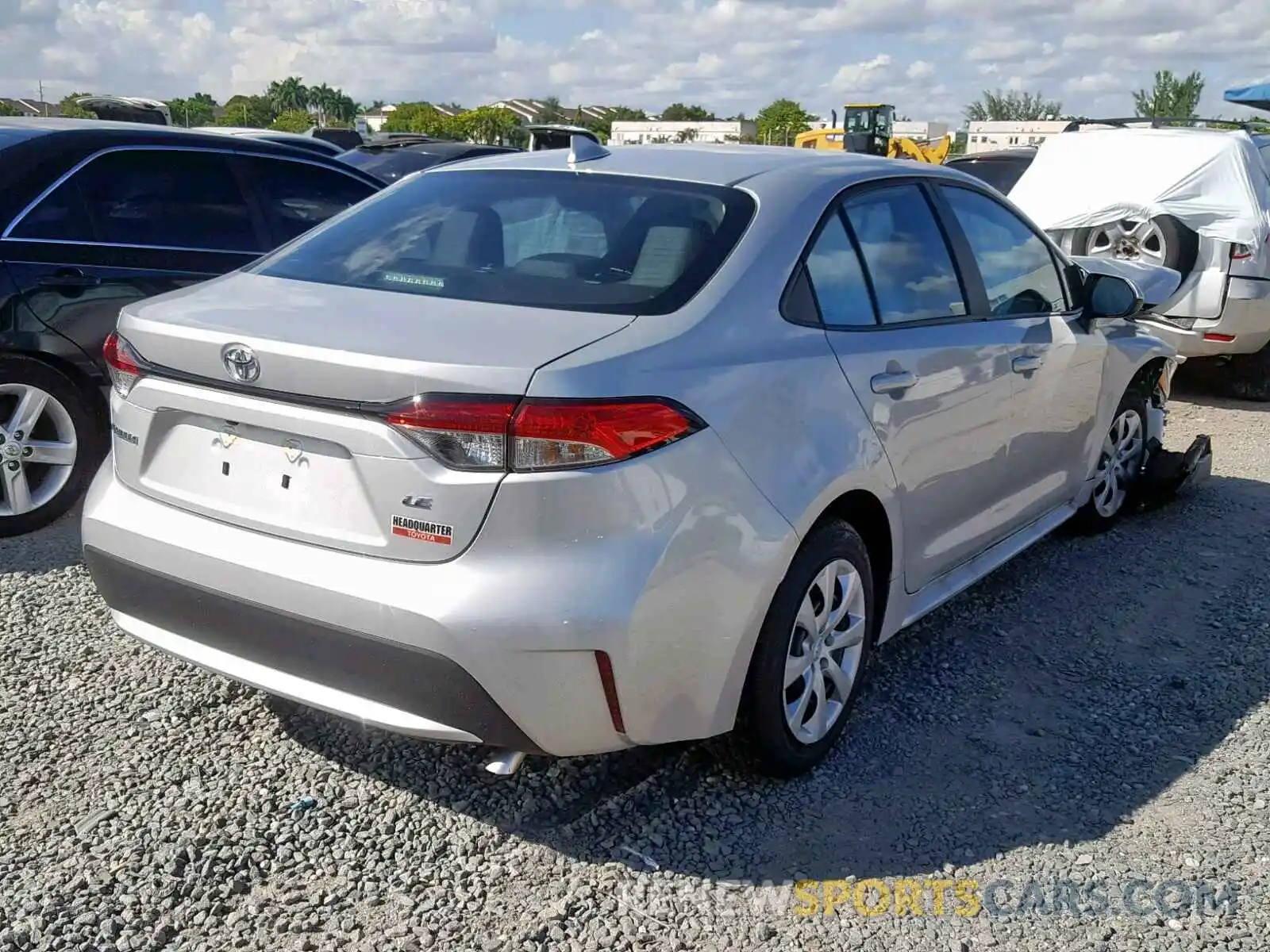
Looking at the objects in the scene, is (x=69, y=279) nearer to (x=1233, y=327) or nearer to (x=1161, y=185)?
(x=1161, y=185)

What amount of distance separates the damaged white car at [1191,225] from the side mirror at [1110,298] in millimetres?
2999

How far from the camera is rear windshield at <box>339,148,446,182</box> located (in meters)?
12.6

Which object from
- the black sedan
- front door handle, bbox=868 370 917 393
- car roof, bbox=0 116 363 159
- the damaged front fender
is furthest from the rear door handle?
the damaged front fender

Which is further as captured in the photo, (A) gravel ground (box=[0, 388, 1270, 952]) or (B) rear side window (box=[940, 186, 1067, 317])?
(B) rear side window (box=[940, 186, 1067, 317])

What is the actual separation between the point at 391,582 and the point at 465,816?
81 centimetres

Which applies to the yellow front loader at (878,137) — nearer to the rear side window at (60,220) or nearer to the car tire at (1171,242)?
the car tire at (1171,242)

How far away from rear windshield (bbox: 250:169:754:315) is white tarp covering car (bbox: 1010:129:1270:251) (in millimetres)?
5425

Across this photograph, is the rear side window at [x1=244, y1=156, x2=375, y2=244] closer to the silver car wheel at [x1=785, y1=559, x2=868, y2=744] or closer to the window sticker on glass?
the window sticker on glass

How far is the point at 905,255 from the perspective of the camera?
12.4ft

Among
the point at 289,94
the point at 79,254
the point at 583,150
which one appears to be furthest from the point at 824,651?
the point at 289,94

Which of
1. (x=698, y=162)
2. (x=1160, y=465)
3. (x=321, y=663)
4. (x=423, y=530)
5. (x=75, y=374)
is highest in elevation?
(x=698, y=162)

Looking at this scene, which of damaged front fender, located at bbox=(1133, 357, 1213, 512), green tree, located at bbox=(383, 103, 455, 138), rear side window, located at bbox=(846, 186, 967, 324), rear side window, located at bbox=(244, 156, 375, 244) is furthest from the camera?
green tree, located at bbox=(383, 103, 455, 138)

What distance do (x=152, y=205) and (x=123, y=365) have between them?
2.65 meters

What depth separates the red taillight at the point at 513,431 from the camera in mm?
2490
